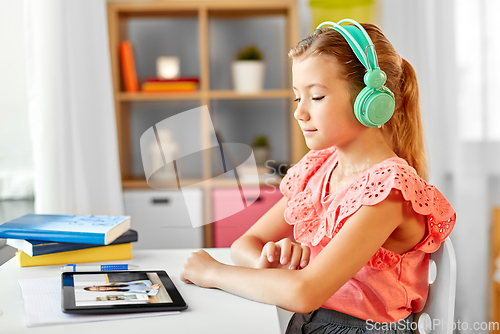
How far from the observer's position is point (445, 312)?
2.57ft

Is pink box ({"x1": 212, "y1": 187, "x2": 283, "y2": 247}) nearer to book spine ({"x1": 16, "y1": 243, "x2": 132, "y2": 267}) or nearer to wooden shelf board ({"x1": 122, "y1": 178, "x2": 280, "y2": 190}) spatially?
wooden shelf board ({"x1": 122, "y1": 178, "x2": 280, "y2": 190})

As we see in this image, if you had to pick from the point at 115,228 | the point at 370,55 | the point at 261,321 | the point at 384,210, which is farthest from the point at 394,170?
the point at 115,228

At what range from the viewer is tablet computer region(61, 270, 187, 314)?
2.21 ft

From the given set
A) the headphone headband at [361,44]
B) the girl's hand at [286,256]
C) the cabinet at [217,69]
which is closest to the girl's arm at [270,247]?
the girl's hand at [286,256]

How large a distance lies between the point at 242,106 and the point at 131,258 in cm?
181

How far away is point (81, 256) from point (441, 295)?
2.16ft

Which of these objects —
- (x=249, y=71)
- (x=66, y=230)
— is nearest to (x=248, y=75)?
(x=249, y=71)

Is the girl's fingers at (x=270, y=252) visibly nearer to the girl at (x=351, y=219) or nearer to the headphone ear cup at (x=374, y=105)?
the girl at (x=351, y=219)

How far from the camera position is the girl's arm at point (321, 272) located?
2.33 ft

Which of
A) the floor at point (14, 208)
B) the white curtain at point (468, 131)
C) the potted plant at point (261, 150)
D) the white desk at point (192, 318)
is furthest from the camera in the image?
the potted plant at point (261, 150)

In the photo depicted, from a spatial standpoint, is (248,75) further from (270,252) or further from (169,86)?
(270,252)

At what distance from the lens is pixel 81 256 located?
952 mm

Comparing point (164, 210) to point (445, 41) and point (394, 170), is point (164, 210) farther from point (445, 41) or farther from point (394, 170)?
point (394, 170)

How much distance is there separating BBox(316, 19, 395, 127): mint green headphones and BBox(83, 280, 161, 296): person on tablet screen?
436 mm
